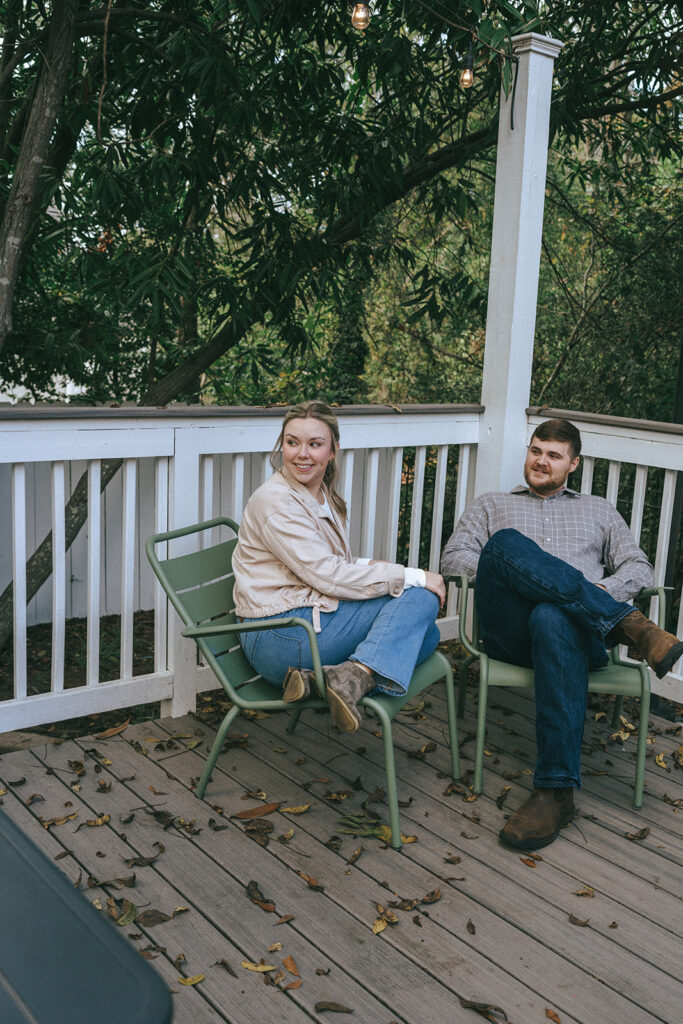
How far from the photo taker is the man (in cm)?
254

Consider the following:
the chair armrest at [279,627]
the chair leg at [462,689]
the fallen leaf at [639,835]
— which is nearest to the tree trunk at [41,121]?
the chair armrest at [279,627]

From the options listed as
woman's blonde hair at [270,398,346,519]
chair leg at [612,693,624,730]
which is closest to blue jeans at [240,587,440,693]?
woman's blonde hair at [270,398,346,519]

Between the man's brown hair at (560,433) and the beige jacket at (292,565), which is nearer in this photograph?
the beige jacket at (292,565)

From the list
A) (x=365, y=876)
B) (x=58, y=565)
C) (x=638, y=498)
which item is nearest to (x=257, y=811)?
(x=365, y=876)

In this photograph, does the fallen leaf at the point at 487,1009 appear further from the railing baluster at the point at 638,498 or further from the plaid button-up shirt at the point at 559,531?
the railing baluster at the point at 638,498

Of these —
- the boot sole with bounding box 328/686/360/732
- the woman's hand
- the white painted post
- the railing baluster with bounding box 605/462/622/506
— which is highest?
the white painted post

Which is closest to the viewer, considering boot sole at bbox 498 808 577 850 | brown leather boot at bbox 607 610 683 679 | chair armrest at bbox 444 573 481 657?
boot sole at bbox 498 808 577 850

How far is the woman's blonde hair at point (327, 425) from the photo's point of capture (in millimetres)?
2715

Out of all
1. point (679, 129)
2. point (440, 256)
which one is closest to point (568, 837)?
point (679, 129)

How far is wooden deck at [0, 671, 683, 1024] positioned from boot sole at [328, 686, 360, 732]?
0.37 metres

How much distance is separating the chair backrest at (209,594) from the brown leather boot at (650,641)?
1136 mm

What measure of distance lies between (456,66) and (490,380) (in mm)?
1691

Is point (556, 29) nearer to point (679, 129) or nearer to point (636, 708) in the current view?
point (679, 129)

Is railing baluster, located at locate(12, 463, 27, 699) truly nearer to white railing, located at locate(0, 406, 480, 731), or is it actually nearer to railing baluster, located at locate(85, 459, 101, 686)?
white railing, located at locate(0, 406, 480, 731)
